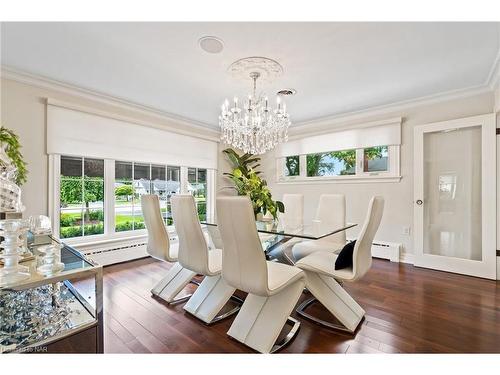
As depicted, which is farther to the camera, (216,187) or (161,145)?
(216,187)

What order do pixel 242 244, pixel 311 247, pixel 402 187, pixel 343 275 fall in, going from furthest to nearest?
pixel 402 187 < pixel 311 247 < pixel 343 275 < pixel 242 244

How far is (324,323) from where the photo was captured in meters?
1.85

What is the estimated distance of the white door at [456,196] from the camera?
2.88m

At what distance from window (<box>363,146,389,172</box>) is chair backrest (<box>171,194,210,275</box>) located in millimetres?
3129

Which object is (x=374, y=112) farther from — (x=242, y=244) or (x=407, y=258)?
(x=242, y=244)

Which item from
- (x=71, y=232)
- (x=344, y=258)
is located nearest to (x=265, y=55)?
(x=344, y=258)

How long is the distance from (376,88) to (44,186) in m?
4.20

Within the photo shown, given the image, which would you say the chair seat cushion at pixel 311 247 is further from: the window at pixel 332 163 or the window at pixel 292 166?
the window at pixel 292 166

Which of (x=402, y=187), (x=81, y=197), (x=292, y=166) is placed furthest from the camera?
(x=292, y=166)

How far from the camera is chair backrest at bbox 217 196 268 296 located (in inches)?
55.7

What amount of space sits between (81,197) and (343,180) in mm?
3978

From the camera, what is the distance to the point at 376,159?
380cm
